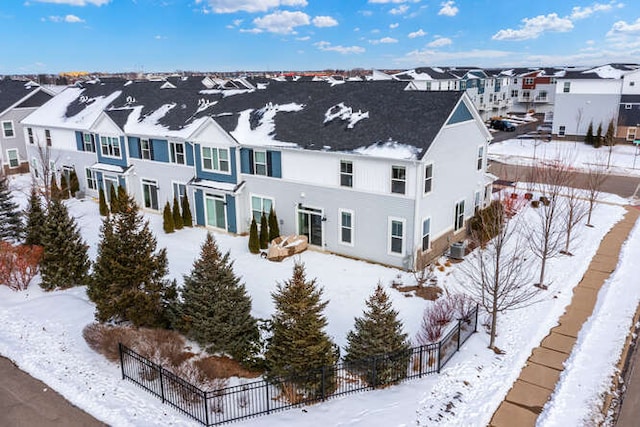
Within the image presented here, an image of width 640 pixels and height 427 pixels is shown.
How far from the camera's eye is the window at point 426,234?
74.9ft

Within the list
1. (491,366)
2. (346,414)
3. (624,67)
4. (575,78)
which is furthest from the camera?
(624,67)

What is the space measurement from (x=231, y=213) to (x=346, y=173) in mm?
7679

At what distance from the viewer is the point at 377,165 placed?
22.4 m

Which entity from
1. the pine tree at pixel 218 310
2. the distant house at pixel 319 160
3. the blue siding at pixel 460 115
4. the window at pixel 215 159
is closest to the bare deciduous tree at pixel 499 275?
the distant house at pixel 319 160

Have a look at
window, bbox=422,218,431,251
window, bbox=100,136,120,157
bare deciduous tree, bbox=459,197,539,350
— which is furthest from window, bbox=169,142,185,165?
bare deciduous tree, bbox=459,197,539,350

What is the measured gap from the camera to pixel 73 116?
3772cm

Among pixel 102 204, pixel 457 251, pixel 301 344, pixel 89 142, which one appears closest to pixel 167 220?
pixel 102 204

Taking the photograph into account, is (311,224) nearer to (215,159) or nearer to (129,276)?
(215,159)

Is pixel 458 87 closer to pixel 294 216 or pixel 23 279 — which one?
pixel 294 216

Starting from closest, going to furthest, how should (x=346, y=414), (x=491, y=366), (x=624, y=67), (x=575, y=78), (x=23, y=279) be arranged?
(x=346, y=414) < (x=491, y=366) < (x=23, y=279) < (x=575, y=78) < (x=624, y=67)

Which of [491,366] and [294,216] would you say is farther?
[294,216]

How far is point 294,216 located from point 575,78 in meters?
46.0

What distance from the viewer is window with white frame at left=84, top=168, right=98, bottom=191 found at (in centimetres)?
3578

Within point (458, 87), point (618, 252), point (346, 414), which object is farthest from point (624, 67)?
point (346, 414)
